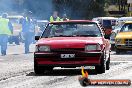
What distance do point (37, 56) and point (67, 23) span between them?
1899 millimetres

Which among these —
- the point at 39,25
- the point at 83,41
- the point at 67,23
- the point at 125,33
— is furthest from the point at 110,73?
the point at 39,25

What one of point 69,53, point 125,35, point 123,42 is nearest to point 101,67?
point 69,53

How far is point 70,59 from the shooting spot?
13.4 meters

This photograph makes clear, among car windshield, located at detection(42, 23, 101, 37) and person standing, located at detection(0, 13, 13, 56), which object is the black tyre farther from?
person standing, located at detection(0, 13, 13, 56)

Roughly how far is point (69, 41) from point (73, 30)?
1185mm

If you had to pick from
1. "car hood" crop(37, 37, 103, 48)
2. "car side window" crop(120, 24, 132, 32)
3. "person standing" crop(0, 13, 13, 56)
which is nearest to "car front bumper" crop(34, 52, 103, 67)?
"car hood" crop(37, 37, 103, 48)

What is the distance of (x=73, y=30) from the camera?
14852 mm

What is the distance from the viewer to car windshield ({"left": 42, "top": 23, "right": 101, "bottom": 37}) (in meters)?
14.7

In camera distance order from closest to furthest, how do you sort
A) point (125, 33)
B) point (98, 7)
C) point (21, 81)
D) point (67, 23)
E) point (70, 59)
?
point (21, 81) < point (70, 59) < point (67, 23) < point (125, 33) < point (98, 7)

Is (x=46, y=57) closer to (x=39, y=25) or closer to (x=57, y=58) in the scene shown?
(x=57, y=58)

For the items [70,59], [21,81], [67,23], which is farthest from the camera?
[67,23]

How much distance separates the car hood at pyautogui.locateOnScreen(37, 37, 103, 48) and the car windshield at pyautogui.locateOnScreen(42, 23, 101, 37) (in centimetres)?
50

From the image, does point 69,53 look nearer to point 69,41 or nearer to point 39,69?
point 69,41

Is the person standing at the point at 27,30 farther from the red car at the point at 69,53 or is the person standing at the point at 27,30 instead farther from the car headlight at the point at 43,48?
the car headlight at the point at 43,48
